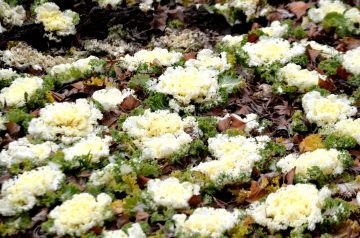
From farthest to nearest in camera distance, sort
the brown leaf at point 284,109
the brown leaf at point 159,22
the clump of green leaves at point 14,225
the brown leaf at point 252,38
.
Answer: the brown leaf at point 159,22
the brown leaf at point 252,38
the brown leaf at point 284,109
the clump of green leaves at point 14,225

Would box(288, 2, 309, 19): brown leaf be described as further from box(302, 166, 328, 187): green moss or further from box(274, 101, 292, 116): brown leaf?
box(302, 166, 328, 187): green moss

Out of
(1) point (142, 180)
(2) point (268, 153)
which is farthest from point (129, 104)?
(2) point (268, 153)

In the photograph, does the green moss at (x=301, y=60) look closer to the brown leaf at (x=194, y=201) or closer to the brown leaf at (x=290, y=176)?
the brown leaf at (x=290, y=176)

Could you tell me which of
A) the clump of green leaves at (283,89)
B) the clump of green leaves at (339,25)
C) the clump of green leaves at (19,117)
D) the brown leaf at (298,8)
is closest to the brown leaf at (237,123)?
the clump of green leaves at (283,89)

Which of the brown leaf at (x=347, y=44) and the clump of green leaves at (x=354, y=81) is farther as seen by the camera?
the brown leaf at (x=347, y=44)

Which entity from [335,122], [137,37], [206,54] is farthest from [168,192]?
[137,37]

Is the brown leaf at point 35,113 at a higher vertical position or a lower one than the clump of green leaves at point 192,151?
higher

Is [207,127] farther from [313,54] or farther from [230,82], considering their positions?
[313,54]

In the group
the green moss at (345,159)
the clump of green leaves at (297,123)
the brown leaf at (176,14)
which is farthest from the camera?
the brown leaf at (176,14)
